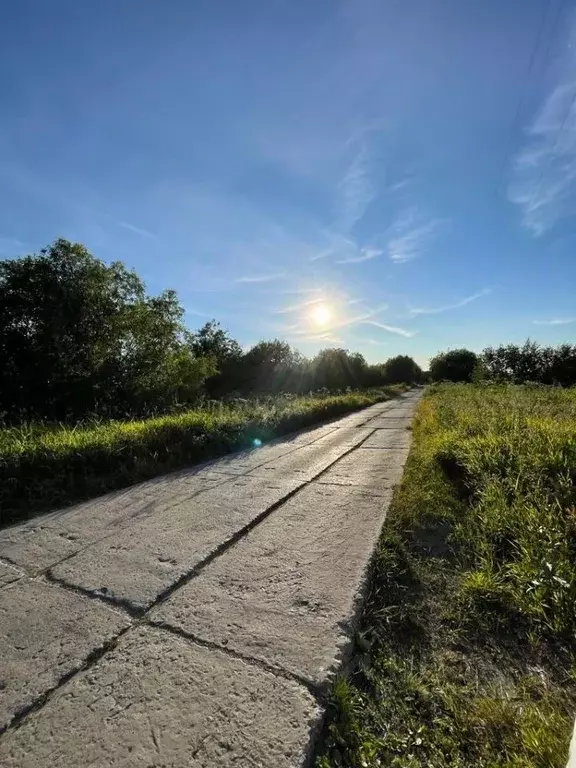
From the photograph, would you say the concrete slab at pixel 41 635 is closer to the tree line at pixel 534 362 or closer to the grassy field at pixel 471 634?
the grassy field at pixel 471 634

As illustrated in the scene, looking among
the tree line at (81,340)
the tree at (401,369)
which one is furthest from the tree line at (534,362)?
the tree line at (81,340)

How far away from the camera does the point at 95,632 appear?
4.74 ft

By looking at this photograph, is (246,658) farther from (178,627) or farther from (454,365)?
(454,365)

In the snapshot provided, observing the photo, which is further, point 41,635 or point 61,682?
point 41,635

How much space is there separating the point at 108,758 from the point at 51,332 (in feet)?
52.1

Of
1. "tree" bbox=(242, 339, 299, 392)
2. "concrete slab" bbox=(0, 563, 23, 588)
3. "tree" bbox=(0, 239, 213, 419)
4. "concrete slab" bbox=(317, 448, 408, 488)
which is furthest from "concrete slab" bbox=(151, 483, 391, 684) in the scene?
"tree" bbox=(242, 339, 299, 392)

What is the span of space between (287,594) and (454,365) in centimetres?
5422

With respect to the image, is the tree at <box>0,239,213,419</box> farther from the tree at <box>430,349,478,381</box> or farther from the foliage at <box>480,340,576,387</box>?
the tree at <box>430,349,478,381</box>

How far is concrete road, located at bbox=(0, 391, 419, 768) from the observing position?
40.1 inches

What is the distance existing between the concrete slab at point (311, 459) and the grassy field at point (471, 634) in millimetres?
1347

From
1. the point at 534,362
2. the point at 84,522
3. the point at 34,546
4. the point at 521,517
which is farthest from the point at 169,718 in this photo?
the point at 534,362

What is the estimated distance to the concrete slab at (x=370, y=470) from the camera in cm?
336

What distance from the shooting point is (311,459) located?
4.56 meters

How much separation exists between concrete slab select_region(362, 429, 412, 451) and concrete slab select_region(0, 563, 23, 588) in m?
4.19
